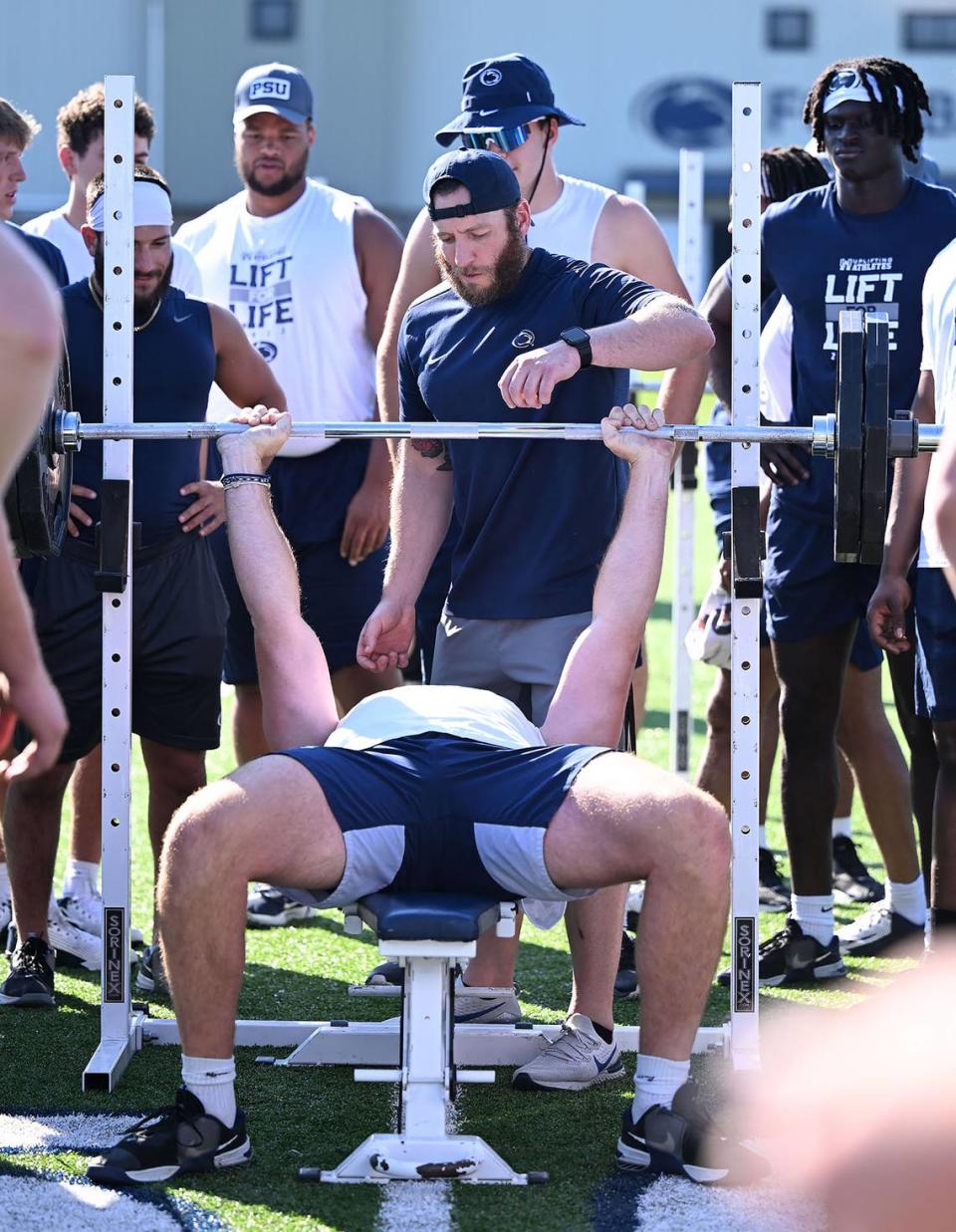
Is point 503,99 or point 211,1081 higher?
point 503,99

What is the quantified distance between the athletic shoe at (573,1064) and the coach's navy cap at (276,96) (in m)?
2.94

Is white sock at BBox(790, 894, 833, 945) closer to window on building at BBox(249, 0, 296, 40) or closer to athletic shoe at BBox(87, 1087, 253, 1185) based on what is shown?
athletic shoe at BBox(87, 1087, 253, 1185)

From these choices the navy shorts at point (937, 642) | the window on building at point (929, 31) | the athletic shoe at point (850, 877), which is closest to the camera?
the navy shorts at point (937, 642)

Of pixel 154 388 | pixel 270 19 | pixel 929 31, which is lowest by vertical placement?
pixel 154 388

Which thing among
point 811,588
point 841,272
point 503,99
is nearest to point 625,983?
point 811,588

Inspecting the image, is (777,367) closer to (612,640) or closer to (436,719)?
(612,640)

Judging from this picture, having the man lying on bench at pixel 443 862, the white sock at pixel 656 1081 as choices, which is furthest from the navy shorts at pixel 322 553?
the white sock at pixel 656 1081

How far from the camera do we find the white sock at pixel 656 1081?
3.59 metres

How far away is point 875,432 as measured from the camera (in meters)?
3.91

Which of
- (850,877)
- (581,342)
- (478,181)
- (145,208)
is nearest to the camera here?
(581,342)

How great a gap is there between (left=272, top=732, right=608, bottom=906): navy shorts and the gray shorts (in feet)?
2.61

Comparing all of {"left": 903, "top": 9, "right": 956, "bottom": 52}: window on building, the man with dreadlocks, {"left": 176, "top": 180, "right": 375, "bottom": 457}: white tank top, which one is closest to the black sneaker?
{"left": 176, "top": 180, "right": 375, "bottom": 457}: white tank top

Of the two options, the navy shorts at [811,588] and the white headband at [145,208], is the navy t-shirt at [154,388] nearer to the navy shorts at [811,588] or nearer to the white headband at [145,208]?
the white headband at [145,208]

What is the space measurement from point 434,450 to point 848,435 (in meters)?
1.16
